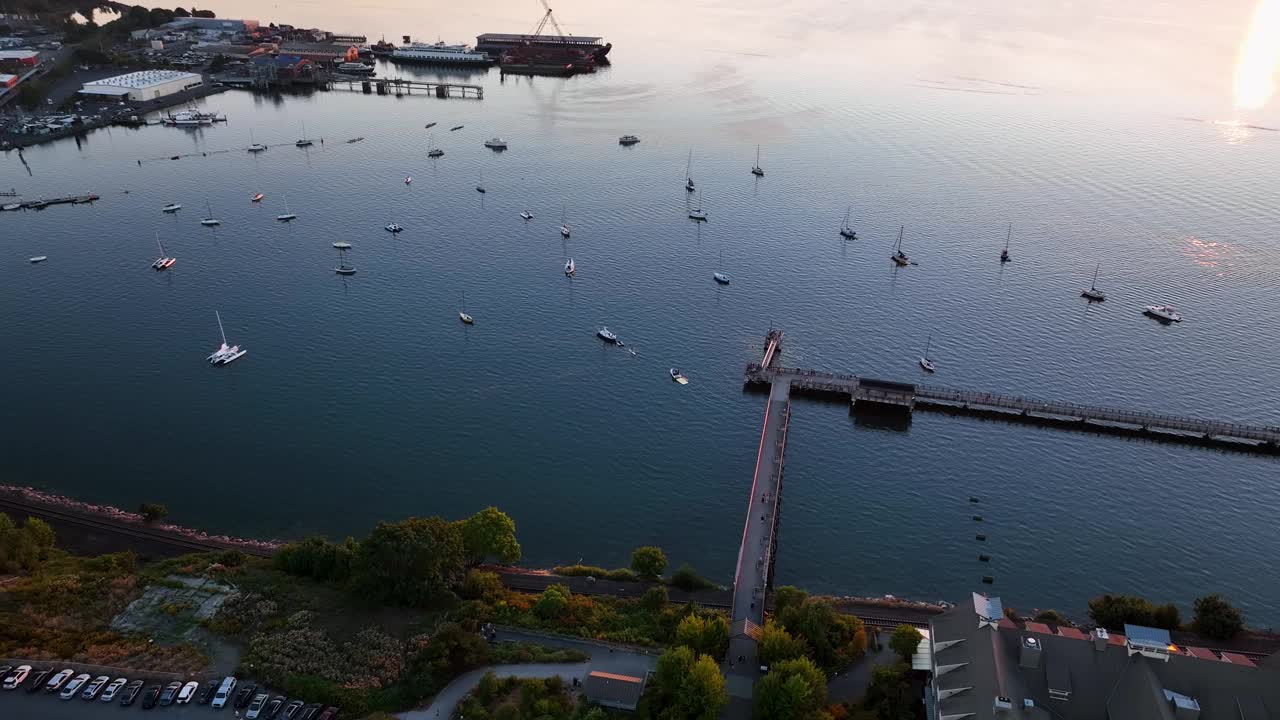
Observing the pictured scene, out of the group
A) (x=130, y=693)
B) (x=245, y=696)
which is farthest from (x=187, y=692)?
(x=245, y=696)

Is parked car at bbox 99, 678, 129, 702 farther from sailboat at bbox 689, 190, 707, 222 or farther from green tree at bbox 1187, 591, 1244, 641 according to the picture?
sailboat at bbox 689, 190, 707, 222

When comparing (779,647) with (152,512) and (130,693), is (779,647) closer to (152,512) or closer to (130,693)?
(130,693)

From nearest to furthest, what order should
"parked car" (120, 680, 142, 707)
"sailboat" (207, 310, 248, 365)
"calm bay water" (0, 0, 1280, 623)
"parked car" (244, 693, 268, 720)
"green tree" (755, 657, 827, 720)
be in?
"green tree" (755, 657, 827, 720)
"parked car" (244, 693, 268, 720)
"parked car" (120, 680, 142, 707)
"calm bay water" (0, 0, 1280, 623)
"sailboat" (207, 310, 248, 365)

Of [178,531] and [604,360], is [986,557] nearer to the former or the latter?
[604,360]

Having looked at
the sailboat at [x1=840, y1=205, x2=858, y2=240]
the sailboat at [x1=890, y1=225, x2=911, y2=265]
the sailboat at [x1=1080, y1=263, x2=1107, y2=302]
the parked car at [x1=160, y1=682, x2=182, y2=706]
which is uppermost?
the sailboat at [x1=840, y1=205, x2=858, y2=240]

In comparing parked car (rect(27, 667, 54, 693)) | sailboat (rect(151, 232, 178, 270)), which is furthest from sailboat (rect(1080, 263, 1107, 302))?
sailboat (rect(151, 232, 178, 270))

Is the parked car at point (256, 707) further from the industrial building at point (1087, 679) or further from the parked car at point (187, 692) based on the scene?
the industrial building at point (1087, 679)
